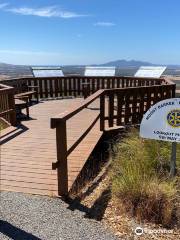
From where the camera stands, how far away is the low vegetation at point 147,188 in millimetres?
2895

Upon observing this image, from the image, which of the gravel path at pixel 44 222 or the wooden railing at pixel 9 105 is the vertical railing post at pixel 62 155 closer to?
the gravel path at pixel 44 222

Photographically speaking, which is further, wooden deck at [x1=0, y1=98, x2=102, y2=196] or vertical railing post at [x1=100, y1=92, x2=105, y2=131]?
vertical railing post at [x1=100, y1=92, x2=105, y2=131]

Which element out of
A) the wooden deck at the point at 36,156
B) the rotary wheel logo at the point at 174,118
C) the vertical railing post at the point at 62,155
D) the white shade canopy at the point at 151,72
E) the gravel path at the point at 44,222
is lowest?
the gravel path at the point at 44,222

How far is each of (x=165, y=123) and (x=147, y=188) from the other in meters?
0.86

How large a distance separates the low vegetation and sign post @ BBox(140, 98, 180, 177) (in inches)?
12.5

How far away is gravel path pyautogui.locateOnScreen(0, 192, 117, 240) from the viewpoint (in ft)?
8.68

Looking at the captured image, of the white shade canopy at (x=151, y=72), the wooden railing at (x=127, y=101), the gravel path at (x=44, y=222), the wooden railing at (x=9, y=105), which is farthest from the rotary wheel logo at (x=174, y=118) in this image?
the white shade canopy at (x=151, y=72)

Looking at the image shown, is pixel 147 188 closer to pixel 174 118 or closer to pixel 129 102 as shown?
pixel 174 118

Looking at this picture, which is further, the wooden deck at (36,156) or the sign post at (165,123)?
the wooden deck at (36,156)

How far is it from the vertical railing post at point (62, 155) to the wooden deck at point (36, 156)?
0.16 m

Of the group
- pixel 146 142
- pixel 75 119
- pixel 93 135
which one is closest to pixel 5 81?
pixel 75 119

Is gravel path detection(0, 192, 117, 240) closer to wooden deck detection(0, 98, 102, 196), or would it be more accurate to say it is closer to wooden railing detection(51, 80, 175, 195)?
wooden deck detection(0, 98, 102, 196)

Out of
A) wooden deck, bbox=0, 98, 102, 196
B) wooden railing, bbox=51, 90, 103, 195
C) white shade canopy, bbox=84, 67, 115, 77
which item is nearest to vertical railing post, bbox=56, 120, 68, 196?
wooden railing, bbox=51, 90, 103, 195

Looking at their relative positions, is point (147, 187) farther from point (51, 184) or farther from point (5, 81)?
point (5, 81)
